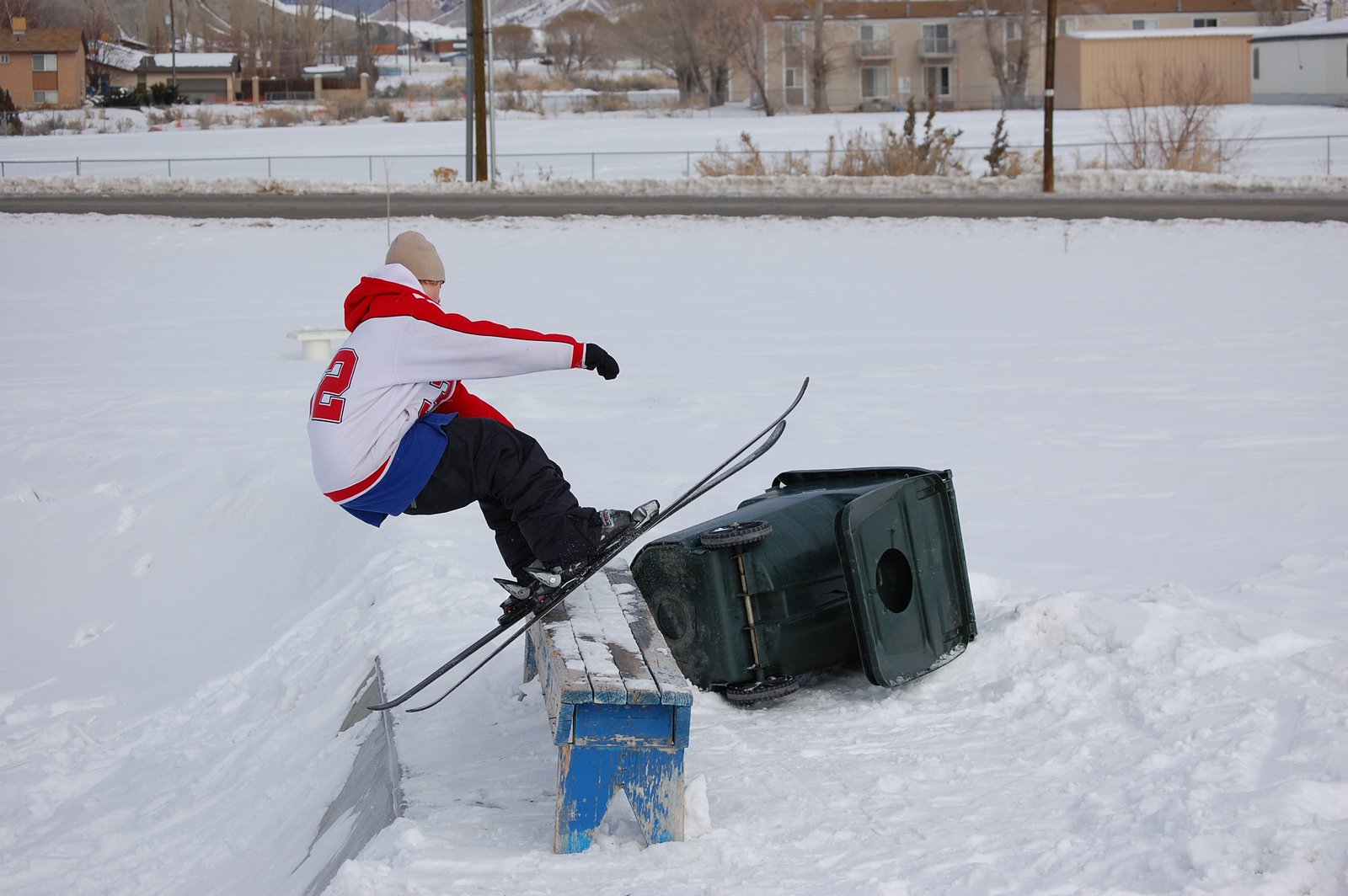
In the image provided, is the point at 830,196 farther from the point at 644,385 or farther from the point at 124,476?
the point at 124,476

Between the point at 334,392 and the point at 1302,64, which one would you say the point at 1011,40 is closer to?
the point at 1302,64

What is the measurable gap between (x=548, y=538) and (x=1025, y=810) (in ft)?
5.94

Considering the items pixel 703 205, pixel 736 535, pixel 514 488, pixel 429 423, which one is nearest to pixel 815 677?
pixel 736 535

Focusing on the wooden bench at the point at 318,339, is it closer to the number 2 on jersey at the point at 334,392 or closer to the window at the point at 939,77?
the number 2 on jersey at the point at 334,392

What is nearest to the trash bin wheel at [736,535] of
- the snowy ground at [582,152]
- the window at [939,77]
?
the snowy ground at [582,152]

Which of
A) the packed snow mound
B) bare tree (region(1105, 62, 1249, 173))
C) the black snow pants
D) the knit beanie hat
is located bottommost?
the black snow pants

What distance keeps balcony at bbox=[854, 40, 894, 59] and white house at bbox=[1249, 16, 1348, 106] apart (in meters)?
19.0

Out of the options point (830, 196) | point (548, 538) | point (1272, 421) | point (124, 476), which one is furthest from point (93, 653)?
point (830, 196)

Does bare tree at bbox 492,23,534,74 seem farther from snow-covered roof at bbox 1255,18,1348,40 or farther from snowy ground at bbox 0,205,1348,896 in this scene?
snowy ground at bbox 0,205,1348,896

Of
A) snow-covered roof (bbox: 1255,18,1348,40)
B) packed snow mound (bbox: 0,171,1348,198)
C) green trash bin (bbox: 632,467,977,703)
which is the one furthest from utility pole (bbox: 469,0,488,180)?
snow-covered roof (bbox: 1255,18,1348,40)

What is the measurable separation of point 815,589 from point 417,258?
1941 millimetres

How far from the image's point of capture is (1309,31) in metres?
59.8

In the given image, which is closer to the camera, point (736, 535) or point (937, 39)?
point (736, 535)

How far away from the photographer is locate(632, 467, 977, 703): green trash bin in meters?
4.79
